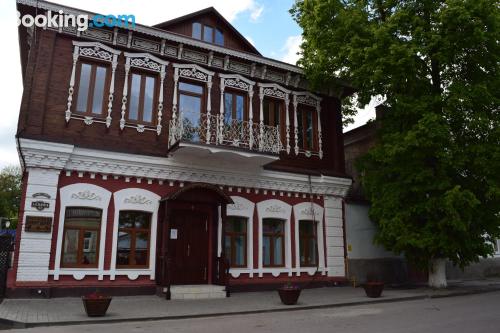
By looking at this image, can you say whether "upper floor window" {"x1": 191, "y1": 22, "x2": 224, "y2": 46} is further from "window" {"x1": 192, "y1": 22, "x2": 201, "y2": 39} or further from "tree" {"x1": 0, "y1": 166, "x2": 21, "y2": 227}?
"tree" {"x1": 0, "y1": 166, "x2": 21, "y2": 227}

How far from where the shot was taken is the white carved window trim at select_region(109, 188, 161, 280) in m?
12.5

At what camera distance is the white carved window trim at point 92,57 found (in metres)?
12.8

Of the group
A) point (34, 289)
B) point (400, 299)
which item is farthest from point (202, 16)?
point (400, 299)

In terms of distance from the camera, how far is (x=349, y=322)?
344 inches

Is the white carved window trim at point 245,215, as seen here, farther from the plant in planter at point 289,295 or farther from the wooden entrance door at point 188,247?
the plant in planter at point 289,295

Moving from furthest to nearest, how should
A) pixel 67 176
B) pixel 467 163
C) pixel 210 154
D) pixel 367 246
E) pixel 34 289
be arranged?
pixel 367 246 → pixel 467 163 → pixel 210 154 → pixel 67 176 → pixel 34 289

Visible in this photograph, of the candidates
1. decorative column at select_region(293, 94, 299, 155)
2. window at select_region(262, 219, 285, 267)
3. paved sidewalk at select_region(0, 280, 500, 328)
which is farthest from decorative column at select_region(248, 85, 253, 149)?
paved sidewalk at select_region(0, 280, 500, 328)

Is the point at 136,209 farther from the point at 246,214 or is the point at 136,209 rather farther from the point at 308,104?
the point at 308,104

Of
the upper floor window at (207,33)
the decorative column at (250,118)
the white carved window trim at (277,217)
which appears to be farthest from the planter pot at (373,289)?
the upper floor window at (207,33)

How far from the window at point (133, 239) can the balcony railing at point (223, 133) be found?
2.63 meters

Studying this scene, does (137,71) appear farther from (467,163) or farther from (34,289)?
(467,163)

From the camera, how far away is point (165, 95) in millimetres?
14328

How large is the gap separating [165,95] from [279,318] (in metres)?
8.46

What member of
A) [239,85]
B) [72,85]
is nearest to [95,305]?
[72,85]
